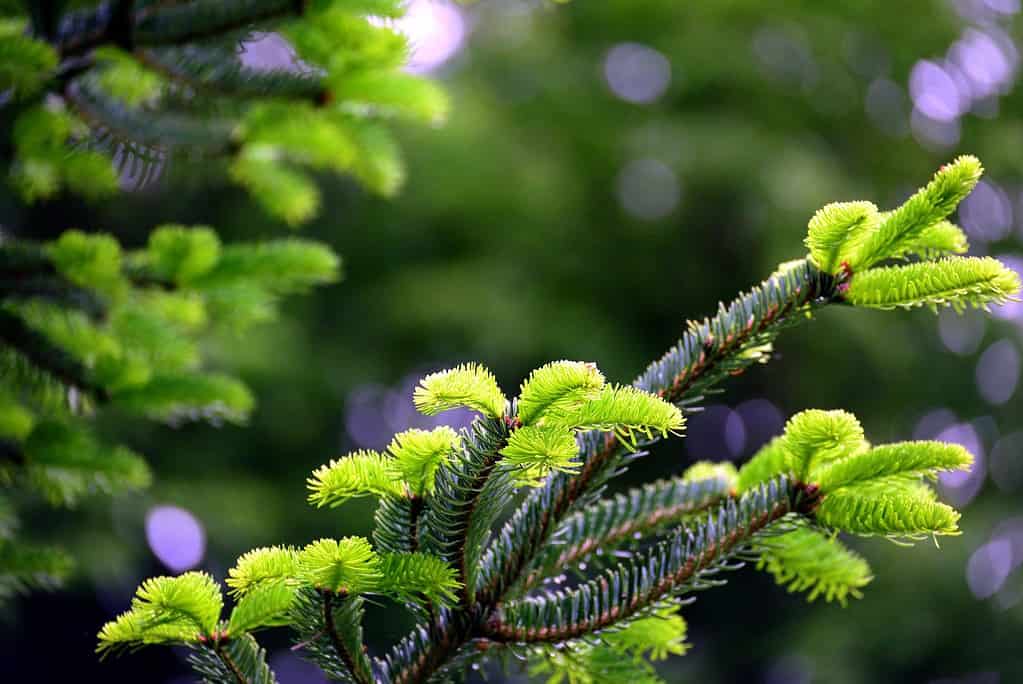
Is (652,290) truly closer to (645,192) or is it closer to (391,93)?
(645,192)

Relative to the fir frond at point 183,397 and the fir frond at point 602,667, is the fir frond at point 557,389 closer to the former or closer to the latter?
the fir frond at point 602,667

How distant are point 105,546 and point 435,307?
2542 millimetres

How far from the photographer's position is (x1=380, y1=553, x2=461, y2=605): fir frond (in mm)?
750

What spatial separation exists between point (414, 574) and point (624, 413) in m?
0.23

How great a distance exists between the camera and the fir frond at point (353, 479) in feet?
2.41

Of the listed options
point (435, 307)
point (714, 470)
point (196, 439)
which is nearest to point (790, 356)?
point (435, 307)

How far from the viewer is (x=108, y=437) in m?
5.16

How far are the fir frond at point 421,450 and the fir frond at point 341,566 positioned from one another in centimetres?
8

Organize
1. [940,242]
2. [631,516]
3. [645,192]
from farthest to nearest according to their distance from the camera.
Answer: [645,192], [631,516], [940,242]

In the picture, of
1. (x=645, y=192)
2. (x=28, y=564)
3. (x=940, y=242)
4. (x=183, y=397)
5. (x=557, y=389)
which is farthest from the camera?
(x=645, y=192)

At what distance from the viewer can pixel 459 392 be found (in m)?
0.69

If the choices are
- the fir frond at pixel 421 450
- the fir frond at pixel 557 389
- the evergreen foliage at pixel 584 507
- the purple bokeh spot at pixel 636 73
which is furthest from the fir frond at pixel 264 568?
the purple bokeh spot at pixel 636 73

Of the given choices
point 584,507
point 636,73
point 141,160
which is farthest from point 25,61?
point 636,73

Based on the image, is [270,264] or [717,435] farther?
[717,435]
